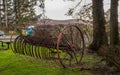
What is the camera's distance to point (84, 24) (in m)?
19.4

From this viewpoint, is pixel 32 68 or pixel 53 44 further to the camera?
pixel 53 44

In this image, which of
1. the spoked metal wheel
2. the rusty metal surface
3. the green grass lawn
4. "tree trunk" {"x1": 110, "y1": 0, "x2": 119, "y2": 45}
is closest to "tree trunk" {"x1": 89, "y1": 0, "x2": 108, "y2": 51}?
the rusty metal surface

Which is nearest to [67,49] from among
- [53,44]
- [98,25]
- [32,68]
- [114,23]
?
[53,44]

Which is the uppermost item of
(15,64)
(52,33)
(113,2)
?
(113,2)

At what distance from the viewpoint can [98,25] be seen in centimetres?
1794

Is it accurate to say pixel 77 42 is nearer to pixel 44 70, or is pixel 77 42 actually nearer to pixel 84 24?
pixel 84 24

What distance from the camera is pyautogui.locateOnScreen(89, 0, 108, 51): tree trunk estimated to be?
1767 cm

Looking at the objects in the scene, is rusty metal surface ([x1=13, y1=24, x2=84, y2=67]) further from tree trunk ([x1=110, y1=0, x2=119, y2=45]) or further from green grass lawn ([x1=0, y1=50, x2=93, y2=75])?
tree trunk ([x1=110, y1=0, x2=119, y2=45])

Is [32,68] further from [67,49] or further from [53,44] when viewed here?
[67,49]

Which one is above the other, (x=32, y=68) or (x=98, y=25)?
(x=98, y=25)

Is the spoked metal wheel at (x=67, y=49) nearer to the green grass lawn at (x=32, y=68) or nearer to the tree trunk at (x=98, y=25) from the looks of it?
the green grass lawn at (x=32, y=68)

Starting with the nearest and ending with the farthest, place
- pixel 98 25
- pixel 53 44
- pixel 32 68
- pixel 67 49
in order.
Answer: pixel 67 49 → pixel 32 68 → pixel 53 44 → pixel 98 25

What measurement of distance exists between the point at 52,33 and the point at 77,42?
66.4 inches

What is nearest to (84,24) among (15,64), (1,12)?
(15,64)
